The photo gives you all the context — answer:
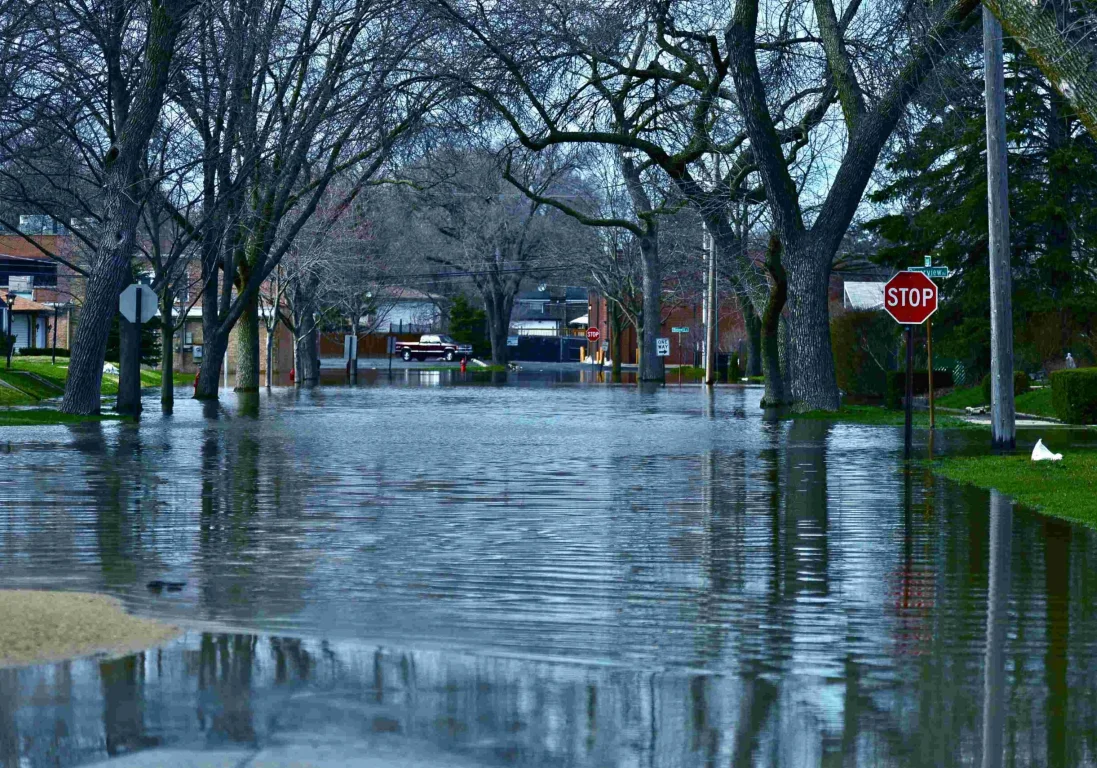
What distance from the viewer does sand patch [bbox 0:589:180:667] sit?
25.9 ft

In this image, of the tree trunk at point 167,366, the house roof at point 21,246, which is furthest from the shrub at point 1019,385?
the house roof at point 21,246

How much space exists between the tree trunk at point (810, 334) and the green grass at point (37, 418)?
49.2ft

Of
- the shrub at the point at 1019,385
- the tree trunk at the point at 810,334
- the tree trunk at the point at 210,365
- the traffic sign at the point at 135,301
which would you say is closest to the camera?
the traffic sign at the point at 135,301

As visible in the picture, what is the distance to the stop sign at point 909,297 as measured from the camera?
23.8m

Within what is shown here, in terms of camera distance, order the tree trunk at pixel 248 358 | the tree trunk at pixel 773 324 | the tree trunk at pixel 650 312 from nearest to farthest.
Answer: the tree trunk at pixel 773 324
the tree trunk at pixel 248 358
the tree trunk at pixel 650 312

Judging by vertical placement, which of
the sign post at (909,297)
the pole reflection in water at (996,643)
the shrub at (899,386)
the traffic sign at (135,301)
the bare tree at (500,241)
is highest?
the bare tree at (500,241)

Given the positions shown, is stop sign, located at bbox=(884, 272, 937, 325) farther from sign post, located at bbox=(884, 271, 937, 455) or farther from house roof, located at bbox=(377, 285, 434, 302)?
house roof, located at bbox=(377, 285, 434, 302)

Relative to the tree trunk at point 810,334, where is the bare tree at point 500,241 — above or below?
above

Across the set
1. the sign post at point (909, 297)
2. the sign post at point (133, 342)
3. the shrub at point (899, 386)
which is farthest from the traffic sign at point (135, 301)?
the shrub at point (899, 386)

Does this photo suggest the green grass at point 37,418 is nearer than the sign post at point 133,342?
Yes

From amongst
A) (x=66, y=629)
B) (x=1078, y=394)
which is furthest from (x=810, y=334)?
(x=66, y=629)

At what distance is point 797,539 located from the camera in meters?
13.4

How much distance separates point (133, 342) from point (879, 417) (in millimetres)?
16917

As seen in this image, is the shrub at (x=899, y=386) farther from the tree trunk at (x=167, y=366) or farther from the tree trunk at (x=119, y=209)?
the tree trunk at (x=119, y=209)
